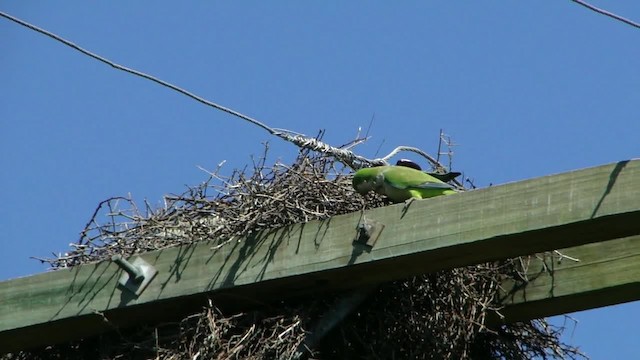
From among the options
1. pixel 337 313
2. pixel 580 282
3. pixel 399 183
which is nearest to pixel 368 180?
pixel 399 183

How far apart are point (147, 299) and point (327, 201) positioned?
779 millimetres

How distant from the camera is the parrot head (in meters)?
3.79

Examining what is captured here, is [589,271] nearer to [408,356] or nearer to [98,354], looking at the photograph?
[408,356]

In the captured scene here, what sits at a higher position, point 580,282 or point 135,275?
point 580,282

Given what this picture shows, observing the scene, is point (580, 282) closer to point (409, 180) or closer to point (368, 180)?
point (409, 180)

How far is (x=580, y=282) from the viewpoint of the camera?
3410 mm

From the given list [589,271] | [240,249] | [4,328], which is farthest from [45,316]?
[589,271]

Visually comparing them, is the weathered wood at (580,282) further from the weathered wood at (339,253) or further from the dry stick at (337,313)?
the dry stick at (337,313)

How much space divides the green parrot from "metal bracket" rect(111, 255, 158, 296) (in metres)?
0.84

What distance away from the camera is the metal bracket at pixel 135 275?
11.3ft

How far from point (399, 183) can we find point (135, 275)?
94cm

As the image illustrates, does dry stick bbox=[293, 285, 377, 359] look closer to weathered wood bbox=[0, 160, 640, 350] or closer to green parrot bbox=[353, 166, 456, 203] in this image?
weathered wood bbox=[0, 160, 640, 350]

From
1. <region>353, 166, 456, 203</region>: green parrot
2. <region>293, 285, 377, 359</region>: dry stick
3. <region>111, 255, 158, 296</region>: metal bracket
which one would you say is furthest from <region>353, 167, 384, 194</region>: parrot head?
<region>111, 255, 158, 296</region>: metal bracket

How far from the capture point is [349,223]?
3.26m
